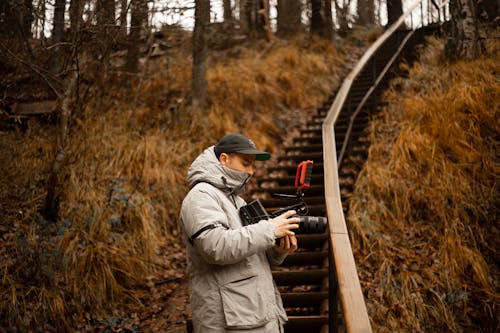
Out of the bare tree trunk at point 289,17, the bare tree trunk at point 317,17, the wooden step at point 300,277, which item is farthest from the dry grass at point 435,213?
the bare tree trunk at point 289,17

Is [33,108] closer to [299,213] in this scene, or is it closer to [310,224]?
[299,213]

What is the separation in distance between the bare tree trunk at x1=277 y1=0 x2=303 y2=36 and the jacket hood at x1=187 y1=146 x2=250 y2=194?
1241 cm

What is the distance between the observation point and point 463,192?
5.29 metres

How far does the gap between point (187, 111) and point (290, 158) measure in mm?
2291

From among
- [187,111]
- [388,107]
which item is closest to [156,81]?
[187,111]

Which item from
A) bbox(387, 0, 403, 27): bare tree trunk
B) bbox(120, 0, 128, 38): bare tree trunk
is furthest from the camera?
bbox(387, 0, 403, 27): bare tree trunk

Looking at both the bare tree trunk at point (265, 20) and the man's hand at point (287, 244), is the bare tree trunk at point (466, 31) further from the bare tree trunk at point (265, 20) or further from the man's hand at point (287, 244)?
the man's hand at point (287, 244)

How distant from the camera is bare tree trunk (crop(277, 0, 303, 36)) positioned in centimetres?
1433

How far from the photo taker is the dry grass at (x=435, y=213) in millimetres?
4336

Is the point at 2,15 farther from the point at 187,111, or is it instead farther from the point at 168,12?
the point at 187,111

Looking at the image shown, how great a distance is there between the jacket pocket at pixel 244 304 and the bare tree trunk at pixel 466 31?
26.1 ft

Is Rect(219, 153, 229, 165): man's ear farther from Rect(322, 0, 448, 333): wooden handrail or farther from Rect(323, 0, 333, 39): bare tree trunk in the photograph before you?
Rect(323, 0, 333, 39): bare tree trunk

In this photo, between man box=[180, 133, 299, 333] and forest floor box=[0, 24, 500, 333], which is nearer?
man box=[180, 133, 299, 333]

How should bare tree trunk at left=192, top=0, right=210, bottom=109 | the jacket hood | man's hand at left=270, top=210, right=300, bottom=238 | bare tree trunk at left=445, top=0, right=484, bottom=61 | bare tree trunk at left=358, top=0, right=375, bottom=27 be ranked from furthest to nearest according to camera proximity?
bare tree trunk at left=358, top=0, right=375, bottom=27 < bare tree trunk at left=445, top=0, right=484, bottom=61 < bare tree trunk at left=192, top=0, right=210, bottom=109 < the jacket hood < man's hand at left=270, top=210, right=300, bottom=238
